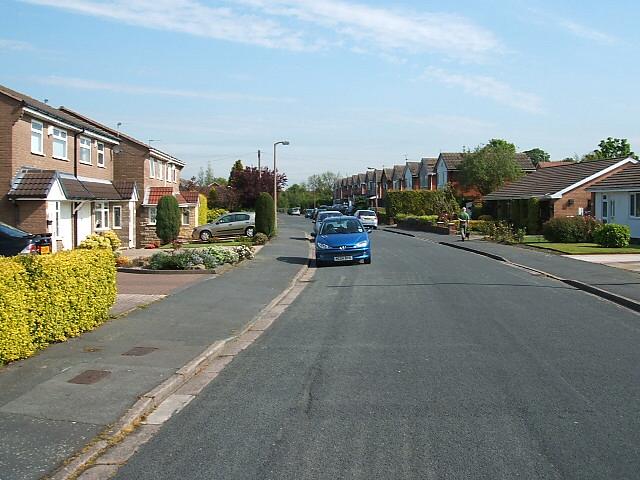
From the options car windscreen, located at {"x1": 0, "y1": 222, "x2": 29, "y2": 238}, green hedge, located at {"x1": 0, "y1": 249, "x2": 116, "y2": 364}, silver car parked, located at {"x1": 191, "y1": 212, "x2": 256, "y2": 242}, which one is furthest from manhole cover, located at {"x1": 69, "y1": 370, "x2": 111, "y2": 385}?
silver car parked, located at {"x1": 191, "y1": 212, "x2": 256, "y2": 242}

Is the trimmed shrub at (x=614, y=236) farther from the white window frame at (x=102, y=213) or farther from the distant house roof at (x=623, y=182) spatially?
the white window frame at (x=102, y=213)

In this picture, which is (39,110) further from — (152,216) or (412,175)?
(412,175)

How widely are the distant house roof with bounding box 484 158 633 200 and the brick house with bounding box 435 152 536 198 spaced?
730 inches

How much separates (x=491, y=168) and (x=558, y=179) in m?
21.7

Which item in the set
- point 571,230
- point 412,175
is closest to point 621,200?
point 571,230

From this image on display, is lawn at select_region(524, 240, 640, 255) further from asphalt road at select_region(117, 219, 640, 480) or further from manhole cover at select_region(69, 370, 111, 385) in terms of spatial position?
manhole cover at select_region(69, 370, 111, 385)

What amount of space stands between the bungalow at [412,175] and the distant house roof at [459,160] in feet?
47.7

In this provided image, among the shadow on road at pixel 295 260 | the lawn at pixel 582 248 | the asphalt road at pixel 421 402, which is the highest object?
the lawn at pixel 582 248

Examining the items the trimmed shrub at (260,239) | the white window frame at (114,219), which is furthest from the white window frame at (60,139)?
the trimmed shrub at (260,239)

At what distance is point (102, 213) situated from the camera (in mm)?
32438

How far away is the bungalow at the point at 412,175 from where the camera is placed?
9306cm

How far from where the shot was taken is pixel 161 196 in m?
37.6

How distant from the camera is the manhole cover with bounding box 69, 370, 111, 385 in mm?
7531

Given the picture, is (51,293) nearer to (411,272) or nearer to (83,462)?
(83,462)
